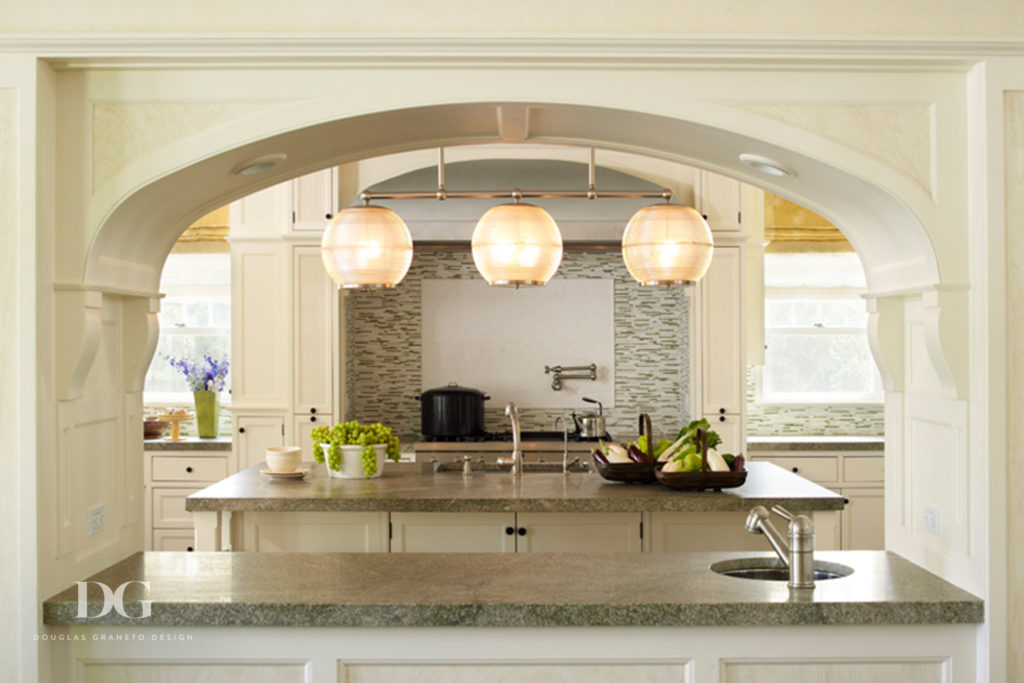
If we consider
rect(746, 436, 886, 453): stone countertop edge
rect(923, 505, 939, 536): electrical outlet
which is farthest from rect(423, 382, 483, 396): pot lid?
rect(923, 505, 939, 536): electrical outlet

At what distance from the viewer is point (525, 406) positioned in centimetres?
630

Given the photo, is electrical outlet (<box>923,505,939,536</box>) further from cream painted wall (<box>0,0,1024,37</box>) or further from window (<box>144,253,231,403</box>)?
window (<box>144,253,231,403</box>)

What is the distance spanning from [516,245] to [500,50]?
1.52m

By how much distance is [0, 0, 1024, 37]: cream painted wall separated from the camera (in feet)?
7.41

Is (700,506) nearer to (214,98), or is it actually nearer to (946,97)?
(946,97)

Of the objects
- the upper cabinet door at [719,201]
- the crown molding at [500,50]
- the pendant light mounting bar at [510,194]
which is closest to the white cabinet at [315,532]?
the pendant light mounting bar at [510,194]

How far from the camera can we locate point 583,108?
2.31 m

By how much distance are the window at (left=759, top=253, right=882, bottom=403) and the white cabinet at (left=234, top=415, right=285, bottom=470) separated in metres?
3.39

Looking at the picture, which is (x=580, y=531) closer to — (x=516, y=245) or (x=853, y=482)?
(x=516, y=245)

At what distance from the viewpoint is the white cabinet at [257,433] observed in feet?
19.0

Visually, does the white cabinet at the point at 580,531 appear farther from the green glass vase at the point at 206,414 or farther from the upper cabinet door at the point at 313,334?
the green glass vase at the point at 206,414

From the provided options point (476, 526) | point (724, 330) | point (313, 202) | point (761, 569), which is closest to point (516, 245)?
point (476, 526)

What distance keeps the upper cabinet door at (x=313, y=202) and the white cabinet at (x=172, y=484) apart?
160 centimetres

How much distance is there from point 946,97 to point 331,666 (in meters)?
2.13
